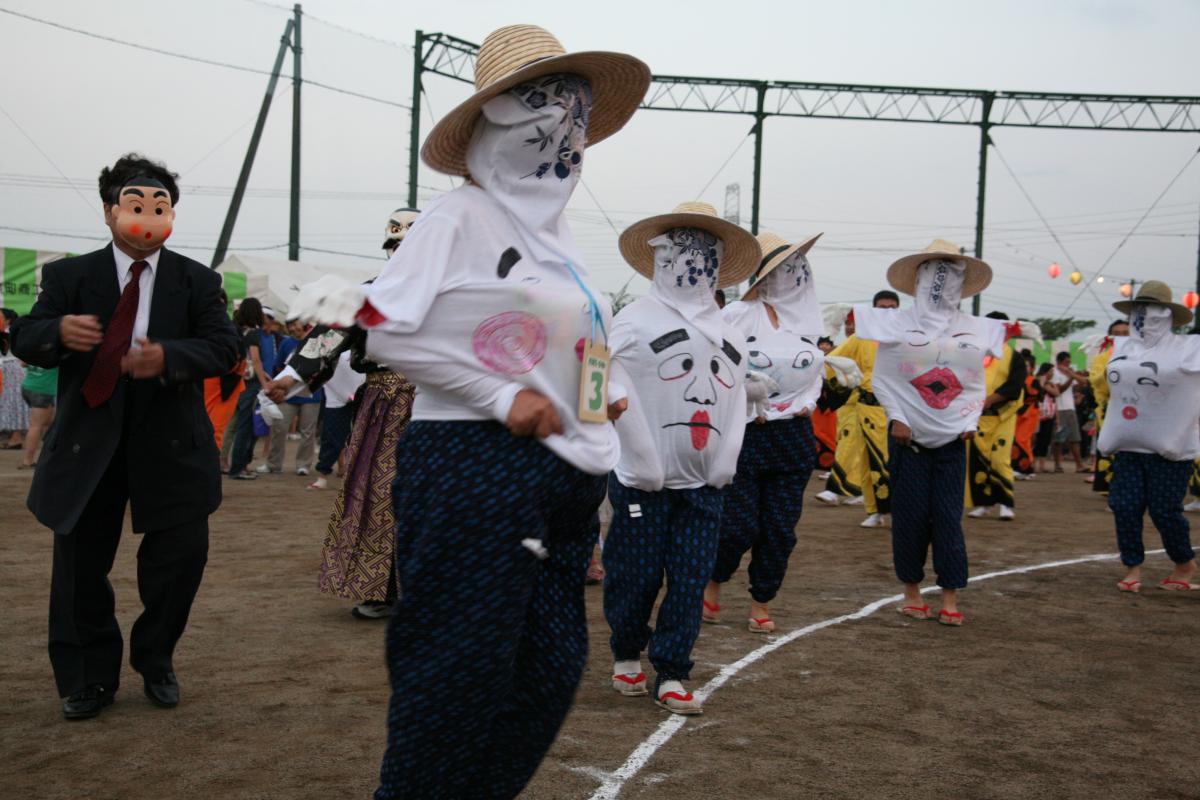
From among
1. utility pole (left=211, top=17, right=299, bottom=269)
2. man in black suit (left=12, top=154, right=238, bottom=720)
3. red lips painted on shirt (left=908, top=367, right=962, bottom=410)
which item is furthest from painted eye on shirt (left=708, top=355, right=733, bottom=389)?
utility pole (left=211, top=17, right=299, bottom=269)

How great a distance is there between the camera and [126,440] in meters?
4.63

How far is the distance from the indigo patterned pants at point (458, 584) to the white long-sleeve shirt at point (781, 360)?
12.6 feet

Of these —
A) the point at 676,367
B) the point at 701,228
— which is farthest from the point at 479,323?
the point at 701,228

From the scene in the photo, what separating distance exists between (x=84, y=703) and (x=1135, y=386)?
24.0 ft

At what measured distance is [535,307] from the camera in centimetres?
294

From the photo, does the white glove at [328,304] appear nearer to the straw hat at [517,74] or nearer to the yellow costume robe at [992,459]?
the straw hat at [517,74]

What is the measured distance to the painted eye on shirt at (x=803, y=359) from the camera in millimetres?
6980

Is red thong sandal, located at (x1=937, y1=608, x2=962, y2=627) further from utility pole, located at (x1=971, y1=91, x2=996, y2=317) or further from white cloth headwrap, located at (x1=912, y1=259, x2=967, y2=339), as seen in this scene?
utility pole, located at (x1=971, y1=91, x2=996, y2=317)

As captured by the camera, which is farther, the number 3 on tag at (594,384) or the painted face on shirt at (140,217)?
the painted face on shirt at (140,217)

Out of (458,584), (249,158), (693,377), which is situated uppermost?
(249,158)

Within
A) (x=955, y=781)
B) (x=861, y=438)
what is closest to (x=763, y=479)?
(x=955, y=781)

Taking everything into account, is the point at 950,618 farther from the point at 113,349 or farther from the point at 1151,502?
the point at 113,349

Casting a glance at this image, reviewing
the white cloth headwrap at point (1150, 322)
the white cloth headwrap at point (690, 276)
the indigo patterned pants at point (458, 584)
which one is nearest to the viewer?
the indigo patterned pants at point (458, 584)

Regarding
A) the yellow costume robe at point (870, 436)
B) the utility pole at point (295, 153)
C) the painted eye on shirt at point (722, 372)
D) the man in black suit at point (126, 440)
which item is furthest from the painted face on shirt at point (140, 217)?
the utility pole at point (295, 153)
